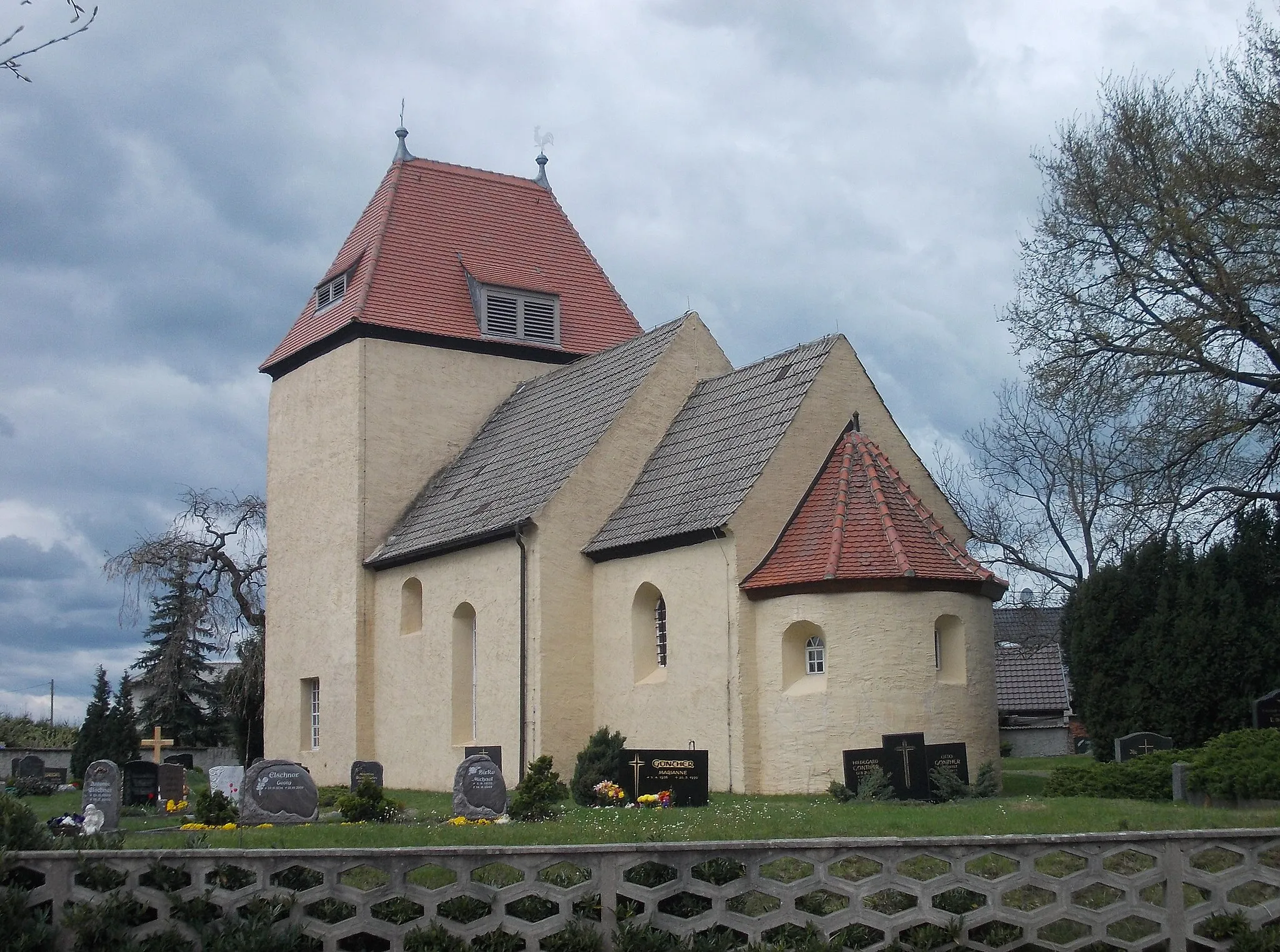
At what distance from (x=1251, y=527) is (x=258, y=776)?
55.2 ft

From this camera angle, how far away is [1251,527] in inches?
984

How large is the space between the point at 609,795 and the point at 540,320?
16860 mm

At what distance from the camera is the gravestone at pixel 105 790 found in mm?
20000

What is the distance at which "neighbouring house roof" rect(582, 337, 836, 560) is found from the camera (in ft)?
83.2

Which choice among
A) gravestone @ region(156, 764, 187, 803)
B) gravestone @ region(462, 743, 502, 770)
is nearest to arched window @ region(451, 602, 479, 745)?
gravestone @ region(462, 743, 502, 770)

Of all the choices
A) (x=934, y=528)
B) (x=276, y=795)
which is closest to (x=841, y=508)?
(x=934, y=528)

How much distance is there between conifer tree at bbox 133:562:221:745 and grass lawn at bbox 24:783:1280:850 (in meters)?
27.5

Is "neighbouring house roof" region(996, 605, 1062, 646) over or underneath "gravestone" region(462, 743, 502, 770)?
over

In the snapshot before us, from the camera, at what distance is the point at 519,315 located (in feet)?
116

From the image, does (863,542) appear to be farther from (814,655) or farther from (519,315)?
(519,315)

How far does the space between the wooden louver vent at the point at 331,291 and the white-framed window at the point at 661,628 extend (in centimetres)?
1332

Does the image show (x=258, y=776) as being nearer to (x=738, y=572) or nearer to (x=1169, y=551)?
(x=738, y=572)

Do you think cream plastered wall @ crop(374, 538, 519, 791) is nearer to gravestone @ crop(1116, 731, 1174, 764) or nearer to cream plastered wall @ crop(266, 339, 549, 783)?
cream plastered wall @ crop(266, 339, 549, 783)

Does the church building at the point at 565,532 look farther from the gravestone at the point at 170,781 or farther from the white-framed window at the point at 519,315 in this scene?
the gravestone at the point at 170,781
